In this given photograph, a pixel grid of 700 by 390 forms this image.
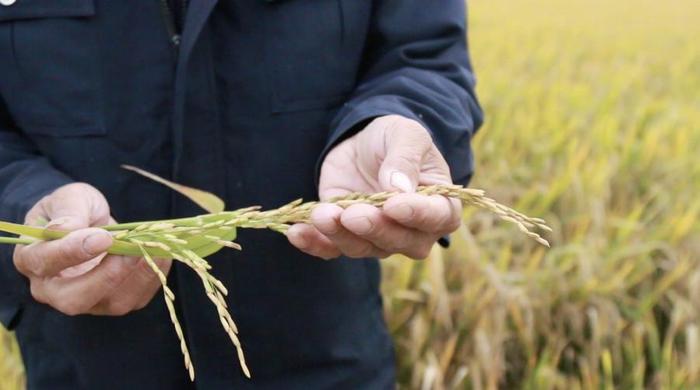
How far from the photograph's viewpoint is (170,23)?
3.30ft

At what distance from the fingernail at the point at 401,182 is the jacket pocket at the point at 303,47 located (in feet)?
0.85

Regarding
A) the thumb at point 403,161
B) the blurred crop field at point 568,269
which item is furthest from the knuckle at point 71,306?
the blurred crop field at point 568,269

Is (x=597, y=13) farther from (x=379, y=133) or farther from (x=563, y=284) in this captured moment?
(x=379, y=133)

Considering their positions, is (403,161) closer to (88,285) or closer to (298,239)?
(298,239)

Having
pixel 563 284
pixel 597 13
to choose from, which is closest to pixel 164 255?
pixel 563 284

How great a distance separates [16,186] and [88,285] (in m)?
0.18

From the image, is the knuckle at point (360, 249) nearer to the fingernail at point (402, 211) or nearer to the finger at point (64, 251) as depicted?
the fingernail at point (402, 211)

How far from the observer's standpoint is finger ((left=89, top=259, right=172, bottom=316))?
0.91 m

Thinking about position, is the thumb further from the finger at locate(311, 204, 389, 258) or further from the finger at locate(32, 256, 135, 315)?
the finger at locate(32, 256, 135, 315)

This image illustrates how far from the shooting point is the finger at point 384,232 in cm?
80

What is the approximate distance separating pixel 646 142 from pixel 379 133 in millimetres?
1777

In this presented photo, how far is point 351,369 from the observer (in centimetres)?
112

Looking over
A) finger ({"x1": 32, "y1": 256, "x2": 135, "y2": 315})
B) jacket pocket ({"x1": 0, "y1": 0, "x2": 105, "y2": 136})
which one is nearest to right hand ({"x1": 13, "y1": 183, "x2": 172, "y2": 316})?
finger ({"x1": 32, "y1": 256, "x2": 135, "y2": 315})

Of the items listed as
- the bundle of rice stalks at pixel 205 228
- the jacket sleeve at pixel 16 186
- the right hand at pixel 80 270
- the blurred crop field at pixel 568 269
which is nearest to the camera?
the bundle of rice stalks at pixel 205 228
